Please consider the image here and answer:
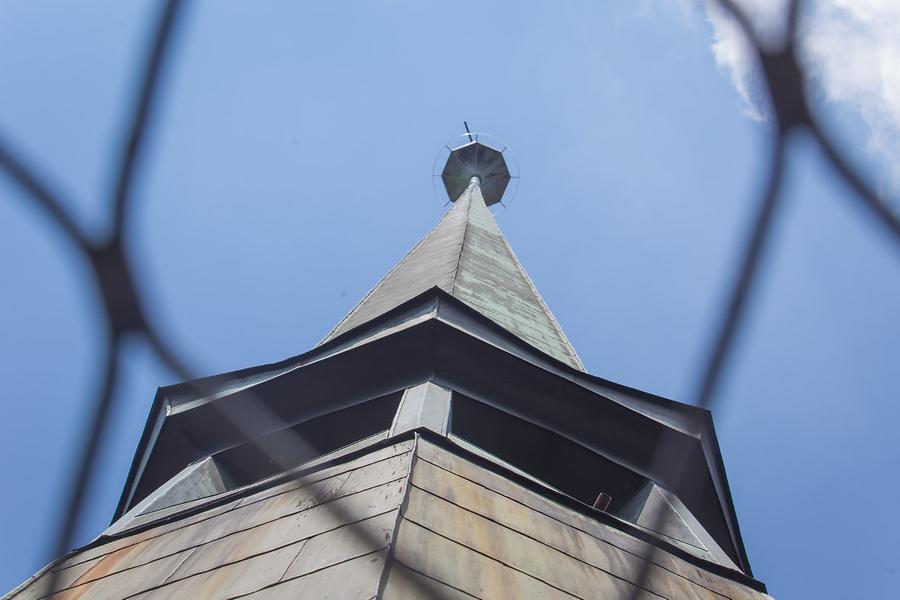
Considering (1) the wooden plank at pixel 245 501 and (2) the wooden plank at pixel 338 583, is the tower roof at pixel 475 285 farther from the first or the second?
(2) the wooden plank at pixel 338 583

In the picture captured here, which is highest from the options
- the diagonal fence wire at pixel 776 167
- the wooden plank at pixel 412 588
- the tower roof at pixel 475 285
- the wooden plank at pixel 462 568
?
the tower roof at pixel 475 285

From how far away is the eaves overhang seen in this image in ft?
27.1

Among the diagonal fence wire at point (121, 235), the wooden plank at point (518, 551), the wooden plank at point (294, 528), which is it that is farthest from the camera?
the wooden plank at point (294, 528)

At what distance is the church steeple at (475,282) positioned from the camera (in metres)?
12.0

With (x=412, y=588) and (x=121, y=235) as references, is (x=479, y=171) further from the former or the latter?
(x=121, y=235)

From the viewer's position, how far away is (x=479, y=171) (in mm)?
29141

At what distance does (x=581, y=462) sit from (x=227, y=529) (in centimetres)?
404

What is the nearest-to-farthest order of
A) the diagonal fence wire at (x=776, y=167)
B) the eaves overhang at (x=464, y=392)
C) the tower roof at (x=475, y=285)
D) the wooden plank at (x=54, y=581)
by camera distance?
the diagonal fence wire at (x=776, y=167), the wooden plank at (x=54, y=581), the eaves overhang at (x=464, y=392), the tower roof at (x=475, y=285)

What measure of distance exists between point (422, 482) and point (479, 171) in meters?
24.9

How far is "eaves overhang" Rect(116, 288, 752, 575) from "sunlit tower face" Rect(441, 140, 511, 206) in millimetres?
20612

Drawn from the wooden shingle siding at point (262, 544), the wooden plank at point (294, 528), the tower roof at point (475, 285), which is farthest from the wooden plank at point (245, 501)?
the tower roof at point (475, 285)

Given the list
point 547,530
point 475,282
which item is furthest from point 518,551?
point 475,282

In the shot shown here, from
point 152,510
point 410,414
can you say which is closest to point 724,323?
point 410,414

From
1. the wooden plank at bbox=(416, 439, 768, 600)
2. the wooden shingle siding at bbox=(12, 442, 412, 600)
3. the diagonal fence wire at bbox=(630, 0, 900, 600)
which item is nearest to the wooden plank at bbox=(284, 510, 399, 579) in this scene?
the wooden shingle siding at bbox=(12, 442, 412, 600)
